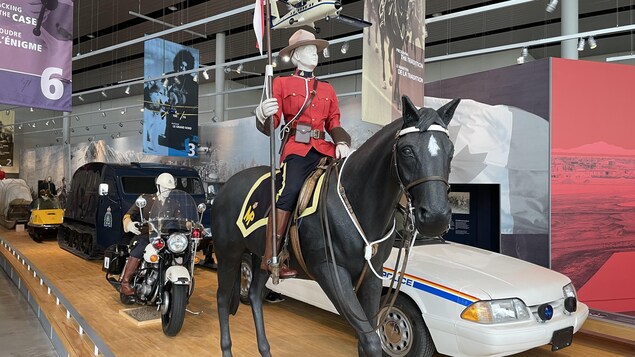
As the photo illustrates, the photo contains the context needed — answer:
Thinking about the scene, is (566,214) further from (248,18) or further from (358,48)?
(358,48)

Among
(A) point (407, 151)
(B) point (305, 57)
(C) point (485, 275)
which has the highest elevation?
(B) point (305, 57)

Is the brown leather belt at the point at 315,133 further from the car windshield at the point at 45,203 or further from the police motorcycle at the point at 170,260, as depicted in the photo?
the car windshield at the point at 45,203

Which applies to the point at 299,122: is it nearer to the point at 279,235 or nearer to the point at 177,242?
the point at 279,235

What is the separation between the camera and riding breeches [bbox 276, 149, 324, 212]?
2623 mm

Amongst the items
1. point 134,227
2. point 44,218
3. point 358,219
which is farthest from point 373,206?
point 44,218

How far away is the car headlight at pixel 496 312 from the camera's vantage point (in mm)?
3295

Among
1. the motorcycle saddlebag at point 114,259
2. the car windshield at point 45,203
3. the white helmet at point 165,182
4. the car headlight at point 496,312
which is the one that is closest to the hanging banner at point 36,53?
the white helmet at point 165,182

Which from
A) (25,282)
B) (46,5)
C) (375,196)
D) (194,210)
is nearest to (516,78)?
(194,210)

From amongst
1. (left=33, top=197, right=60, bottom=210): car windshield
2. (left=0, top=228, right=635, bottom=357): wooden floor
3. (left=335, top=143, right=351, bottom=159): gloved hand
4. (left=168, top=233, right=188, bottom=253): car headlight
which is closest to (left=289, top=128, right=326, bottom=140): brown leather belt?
(left=335, top=143, right=351, bottom=159): gloved hand

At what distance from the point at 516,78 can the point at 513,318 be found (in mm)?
4112

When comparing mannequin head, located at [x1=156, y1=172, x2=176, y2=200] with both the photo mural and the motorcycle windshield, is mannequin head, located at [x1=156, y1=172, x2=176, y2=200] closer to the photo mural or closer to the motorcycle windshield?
the motorcycle windshield

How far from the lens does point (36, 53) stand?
462cm

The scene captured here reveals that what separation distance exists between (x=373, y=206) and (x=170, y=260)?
2.97 meters

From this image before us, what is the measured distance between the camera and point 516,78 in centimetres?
644
